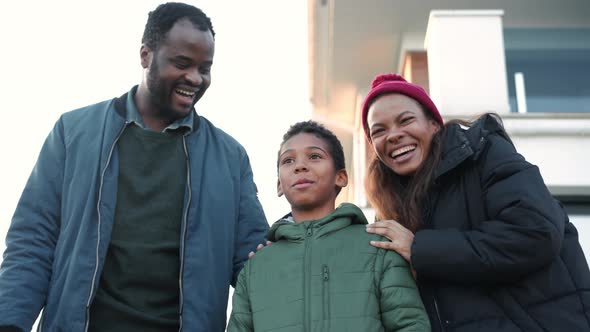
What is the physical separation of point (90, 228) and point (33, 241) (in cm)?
23

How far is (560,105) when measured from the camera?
23.2 ft

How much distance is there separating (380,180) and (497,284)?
0.84m

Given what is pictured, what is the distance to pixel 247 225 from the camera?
122 inches

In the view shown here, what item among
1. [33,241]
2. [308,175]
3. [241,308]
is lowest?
[241,308]

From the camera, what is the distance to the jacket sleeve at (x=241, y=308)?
2635 mm

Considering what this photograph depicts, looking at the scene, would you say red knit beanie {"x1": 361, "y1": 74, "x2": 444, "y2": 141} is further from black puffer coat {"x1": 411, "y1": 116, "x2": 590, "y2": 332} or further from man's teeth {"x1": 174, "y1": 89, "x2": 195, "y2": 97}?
man's teeth {"x1": 174, "y1": 89, "x2": 195, "y2": 97}

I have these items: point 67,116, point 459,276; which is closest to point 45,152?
point 67,116

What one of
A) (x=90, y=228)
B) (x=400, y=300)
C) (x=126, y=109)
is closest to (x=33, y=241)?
(x=90, y=228)

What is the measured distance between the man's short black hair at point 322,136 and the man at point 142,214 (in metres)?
0.31

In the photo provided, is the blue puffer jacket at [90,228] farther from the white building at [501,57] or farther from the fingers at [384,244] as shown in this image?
the white building at [501,57]

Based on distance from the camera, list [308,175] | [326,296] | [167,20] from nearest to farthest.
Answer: [326,296]
[308,175]
[167,20]

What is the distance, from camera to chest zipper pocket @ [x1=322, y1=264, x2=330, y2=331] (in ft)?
7.98

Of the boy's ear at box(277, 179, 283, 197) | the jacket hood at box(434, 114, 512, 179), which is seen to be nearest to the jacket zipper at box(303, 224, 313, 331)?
the boy's ear at box(277, 179, 283, 197)

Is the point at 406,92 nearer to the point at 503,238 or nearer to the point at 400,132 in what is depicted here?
the point at 400,132
